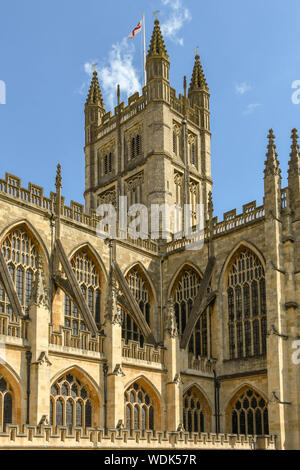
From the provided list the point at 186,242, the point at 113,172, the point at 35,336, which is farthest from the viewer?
the point at 113,172

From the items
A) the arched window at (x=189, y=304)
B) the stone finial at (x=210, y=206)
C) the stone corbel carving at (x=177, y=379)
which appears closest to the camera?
the stone corbel carving at (x=177, y=379)

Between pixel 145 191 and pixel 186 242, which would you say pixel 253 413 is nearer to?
pixel 186 242

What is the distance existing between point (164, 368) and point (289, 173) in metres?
11.5

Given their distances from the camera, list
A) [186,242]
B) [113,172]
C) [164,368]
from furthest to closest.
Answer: [113,172], [186,242], [164,368]

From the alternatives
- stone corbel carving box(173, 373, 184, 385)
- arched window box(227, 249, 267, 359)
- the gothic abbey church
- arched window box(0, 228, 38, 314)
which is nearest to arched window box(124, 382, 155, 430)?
the gothic abbey church

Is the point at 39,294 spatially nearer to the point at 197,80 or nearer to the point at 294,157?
the point at 294,157

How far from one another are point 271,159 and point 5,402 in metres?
17.3

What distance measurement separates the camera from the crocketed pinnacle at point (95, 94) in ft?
168

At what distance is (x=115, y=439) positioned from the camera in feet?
74.3

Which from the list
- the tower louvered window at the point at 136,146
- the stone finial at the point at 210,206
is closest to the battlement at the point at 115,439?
the stone finial at the point at 210,206

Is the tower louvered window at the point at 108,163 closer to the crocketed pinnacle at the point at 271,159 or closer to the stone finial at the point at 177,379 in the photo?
the crocketed pinnacle at the point at 271,159

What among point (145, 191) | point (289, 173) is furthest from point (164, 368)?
point (145, 191)

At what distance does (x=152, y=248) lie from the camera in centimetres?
3756

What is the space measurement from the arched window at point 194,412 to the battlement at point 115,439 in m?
3.90
